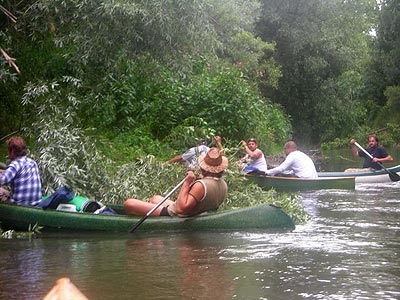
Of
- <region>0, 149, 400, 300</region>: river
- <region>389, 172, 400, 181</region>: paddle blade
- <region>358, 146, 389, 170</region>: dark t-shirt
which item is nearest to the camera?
<region>0, 149, 400, 300</region>: river

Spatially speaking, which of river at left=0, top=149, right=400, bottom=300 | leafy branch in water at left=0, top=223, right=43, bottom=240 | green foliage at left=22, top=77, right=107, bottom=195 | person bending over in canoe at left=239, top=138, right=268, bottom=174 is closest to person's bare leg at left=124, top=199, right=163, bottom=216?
river at left=0, top=149, right=400, bottom=300

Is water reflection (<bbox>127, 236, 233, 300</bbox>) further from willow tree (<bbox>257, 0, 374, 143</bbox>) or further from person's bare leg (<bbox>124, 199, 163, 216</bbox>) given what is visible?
willow tree (<bbox>257, 0, 374, 143</bbox>)

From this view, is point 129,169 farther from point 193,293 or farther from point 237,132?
point 237,132

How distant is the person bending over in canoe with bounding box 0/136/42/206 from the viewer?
30.5ft

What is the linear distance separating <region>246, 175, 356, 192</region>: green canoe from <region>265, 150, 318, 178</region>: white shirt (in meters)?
0.23

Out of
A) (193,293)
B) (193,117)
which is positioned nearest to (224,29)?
(193,117)

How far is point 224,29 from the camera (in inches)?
989

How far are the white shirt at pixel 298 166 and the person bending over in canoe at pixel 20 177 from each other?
7.46 meters

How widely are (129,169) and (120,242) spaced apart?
108 inches

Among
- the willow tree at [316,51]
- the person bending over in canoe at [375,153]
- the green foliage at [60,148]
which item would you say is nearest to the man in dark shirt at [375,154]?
the person bending over in canoe at [375,153]

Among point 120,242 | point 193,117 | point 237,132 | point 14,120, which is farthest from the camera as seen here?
point 237,132

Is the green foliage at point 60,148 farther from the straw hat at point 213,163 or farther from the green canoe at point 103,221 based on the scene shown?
the straw hat at point 213,163

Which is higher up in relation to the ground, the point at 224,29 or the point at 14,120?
the point at 224,29

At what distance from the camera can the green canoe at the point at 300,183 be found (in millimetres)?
15875
